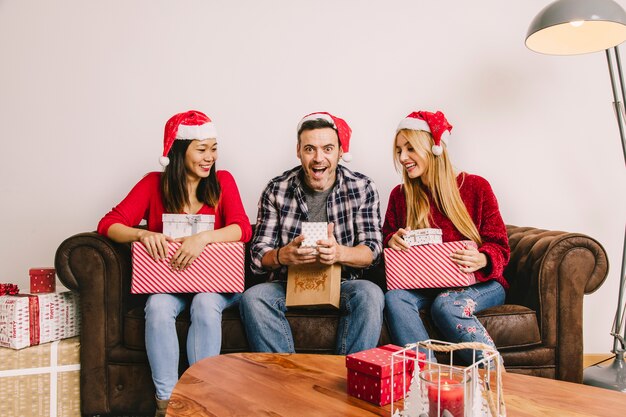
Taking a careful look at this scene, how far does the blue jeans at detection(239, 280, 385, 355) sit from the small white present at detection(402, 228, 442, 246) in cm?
23

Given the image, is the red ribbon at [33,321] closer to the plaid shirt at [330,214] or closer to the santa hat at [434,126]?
the plaid shirt at [330,214]

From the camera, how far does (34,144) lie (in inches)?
98.6

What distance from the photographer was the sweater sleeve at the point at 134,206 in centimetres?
195

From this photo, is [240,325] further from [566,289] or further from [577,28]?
[577,28]

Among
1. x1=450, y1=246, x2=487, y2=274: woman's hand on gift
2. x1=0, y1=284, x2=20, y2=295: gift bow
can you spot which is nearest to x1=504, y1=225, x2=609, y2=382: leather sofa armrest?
x1=450, y1=246, x2=487, y2=274: woman's hand on gift

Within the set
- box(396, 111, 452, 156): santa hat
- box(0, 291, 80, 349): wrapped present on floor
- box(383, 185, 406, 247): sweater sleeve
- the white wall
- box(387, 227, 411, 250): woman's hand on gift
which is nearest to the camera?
box(0, 291, 80, 349): wrapped present on floor

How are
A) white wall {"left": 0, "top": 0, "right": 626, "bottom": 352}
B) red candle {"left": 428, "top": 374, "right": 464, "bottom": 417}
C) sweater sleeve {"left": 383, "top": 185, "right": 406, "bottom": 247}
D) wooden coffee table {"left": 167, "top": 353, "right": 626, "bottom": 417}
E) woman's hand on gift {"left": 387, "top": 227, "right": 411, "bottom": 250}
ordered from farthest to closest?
white wall {"left": 0, "top": 0, "right": 626, "bottom": 352}
sweater sleeve {"left": 383, "top": 185, "right": 406, "bottom": 247}
woman's hand on gift {"left": 387, "top": 227, "right": 411, "bottom": 250}
wooden coffee table {"left": 167, "top": 353, "right": 626, "bottom": 417}
red candle {"left": 428, "top": 374, "right": 464, "bottom": 417}

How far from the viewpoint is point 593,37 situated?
2236 millimetres

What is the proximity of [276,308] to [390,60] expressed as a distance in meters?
1.54

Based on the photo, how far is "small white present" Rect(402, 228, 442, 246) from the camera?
186 centimetres

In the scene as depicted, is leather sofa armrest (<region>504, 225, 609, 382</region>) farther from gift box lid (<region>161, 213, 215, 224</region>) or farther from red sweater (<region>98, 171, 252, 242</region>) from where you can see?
gift box lid (<region>161, 213, 215, 224</region>)

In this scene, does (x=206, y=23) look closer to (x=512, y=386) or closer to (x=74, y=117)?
(x=74, y=117)

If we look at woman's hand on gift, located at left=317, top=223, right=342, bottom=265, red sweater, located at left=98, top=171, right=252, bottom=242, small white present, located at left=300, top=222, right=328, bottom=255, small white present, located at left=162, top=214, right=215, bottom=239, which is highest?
red sweater, located at left=98, top=171, right=252, bottom=242

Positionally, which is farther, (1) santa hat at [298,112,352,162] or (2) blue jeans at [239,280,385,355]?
(1) santa hat at [298,112,352,162]
